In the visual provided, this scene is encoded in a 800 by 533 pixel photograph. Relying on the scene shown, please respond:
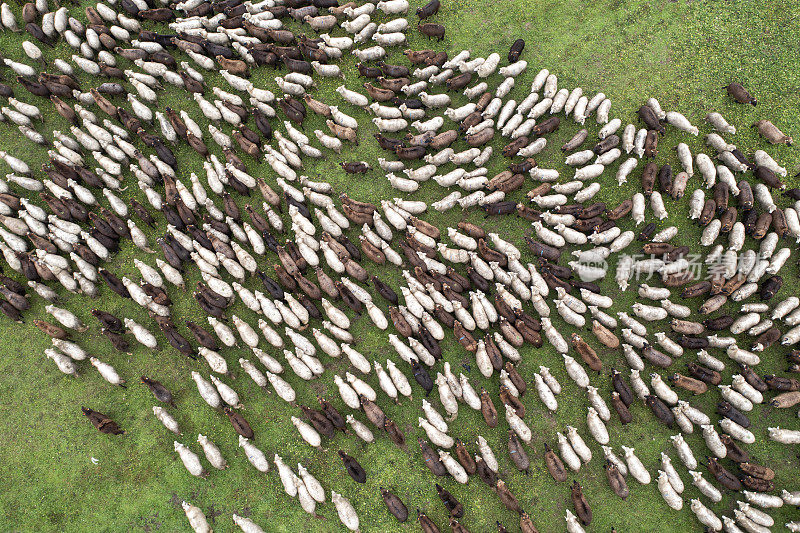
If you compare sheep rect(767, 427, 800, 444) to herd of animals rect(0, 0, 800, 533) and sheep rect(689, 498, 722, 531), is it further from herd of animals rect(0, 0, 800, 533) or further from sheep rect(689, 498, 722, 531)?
sheep rect(689, 498, 722, 531)

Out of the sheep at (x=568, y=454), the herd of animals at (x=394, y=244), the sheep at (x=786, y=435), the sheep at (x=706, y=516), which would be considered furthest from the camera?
the herd of animals at (x=394, y=244)

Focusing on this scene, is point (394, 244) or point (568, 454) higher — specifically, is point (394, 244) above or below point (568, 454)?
above

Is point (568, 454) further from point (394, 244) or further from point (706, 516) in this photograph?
point (394, 244)

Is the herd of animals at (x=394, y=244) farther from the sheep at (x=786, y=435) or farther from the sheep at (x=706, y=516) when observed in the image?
the sheep at (x=706, y=516)

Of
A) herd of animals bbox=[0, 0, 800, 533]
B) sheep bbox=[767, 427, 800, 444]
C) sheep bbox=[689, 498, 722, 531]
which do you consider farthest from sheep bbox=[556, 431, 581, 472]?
sheep bbox=[767, 427, 800, 444]

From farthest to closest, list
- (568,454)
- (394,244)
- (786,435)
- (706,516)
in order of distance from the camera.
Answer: (394,244)
(786,435)
(568,454)
(706,516)

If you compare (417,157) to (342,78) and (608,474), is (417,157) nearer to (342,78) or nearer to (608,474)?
(342,78)

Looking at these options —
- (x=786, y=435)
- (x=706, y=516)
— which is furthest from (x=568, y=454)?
(x=786, y=435)

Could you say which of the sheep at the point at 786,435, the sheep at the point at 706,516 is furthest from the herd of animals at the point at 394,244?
the sheep at the point at 706,516

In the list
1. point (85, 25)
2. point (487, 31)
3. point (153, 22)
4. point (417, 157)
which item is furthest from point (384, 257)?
point (85, 25)
